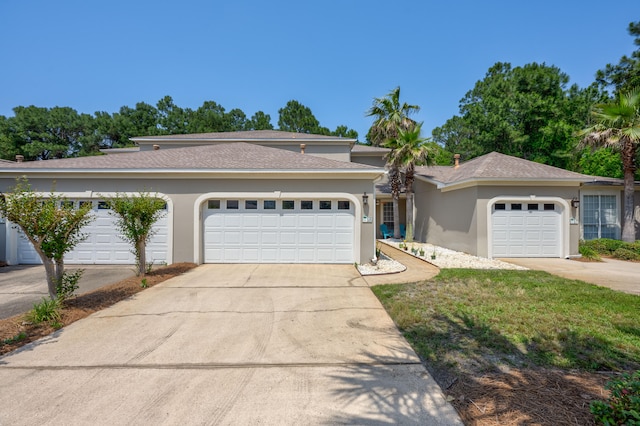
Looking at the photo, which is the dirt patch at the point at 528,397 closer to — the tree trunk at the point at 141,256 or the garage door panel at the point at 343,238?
the garage door panel at the point at 343,238

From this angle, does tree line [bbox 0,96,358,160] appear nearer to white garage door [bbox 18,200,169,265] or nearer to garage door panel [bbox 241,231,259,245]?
white garage door [bbox 18,200,169,265]

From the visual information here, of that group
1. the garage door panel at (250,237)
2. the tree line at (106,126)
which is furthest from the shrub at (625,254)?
the tree line at (106,126)

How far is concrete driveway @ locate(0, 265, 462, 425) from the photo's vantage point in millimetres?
2770

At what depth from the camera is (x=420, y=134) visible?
15.1 m

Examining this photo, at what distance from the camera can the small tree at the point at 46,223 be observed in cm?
505

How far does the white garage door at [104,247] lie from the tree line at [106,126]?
2629cm

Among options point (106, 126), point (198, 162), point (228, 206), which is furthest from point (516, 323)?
point (106, 126)

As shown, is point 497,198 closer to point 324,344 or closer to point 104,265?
point 324,344

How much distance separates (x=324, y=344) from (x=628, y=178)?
52.3 feet

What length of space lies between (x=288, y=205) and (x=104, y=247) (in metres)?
6.54

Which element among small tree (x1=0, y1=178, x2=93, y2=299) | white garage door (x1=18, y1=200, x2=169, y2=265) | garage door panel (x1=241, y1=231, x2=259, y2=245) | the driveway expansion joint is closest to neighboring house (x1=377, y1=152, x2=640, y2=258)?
garage door panel (x1=241, y1=231, x2=259, y2=245)

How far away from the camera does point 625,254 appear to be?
11.5 metres

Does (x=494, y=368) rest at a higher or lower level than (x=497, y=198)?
lower

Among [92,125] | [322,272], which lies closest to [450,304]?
[322,272]
